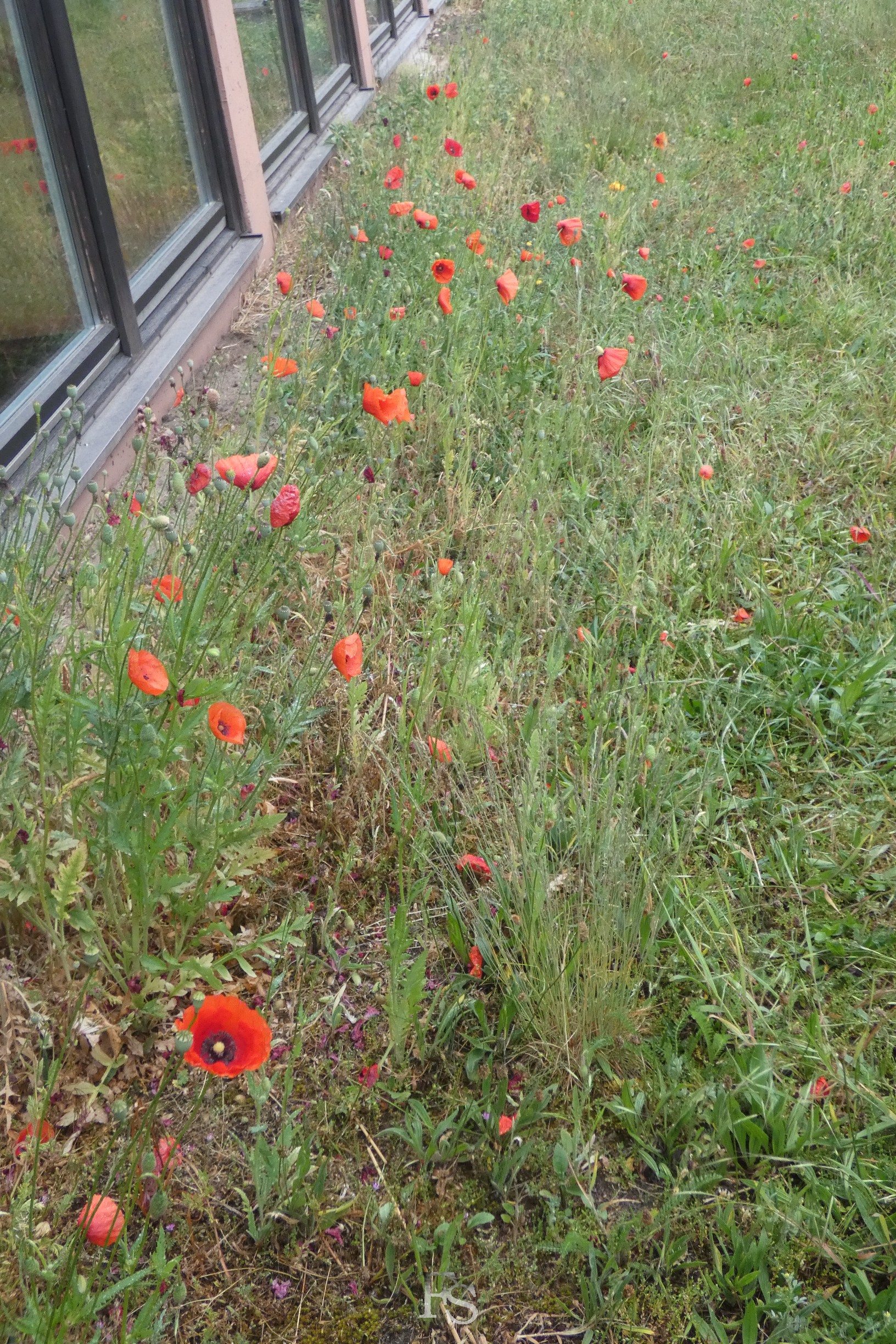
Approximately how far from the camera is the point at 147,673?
1325 mm

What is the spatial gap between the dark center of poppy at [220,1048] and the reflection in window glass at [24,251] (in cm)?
194

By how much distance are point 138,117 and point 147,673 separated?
3.04 m

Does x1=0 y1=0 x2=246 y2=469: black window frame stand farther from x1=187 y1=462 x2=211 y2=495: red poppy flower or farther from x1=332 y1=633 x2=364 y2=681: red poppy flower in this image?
x1=332 y1=633 x2=364 y2=681: red poppy flower

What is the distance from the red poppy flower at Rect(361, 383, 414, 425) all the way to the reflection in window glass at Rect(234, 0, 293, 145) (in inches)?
130

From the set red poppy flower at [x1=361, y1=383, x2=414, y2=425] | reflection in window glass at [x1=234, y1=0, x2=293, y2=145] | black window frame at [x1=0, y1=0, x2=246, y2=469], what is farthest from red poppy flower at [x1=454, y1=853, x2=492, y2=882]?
reflection in window glass at [x1=234, y1=0, x2=293, y2=145]

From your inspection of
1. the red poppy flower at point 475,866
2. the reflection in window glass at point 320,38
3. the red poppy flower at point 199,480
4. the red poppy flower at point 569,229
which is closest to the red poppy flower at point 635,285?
the red poppy flower at point 569,229

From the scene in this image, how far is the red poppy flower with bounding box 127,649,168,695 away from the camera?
51.0 inches

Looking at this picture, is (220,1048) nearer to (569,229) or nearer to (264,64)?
(569,229)

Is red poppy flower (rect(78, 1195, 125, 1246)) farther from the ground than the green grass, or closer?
farther from the ground

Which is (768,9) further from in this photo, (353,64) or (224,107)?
(224,107)

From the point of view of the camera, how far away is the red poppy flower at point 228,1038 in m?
1.32

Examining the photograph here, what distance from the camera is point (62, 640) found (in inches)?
90.0

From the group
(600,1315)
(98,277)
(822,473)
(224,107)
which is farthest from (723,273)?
(600,1315)

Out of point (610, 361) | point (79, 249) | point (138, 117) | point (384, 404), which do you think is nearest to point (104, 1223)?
point (384, 404)
